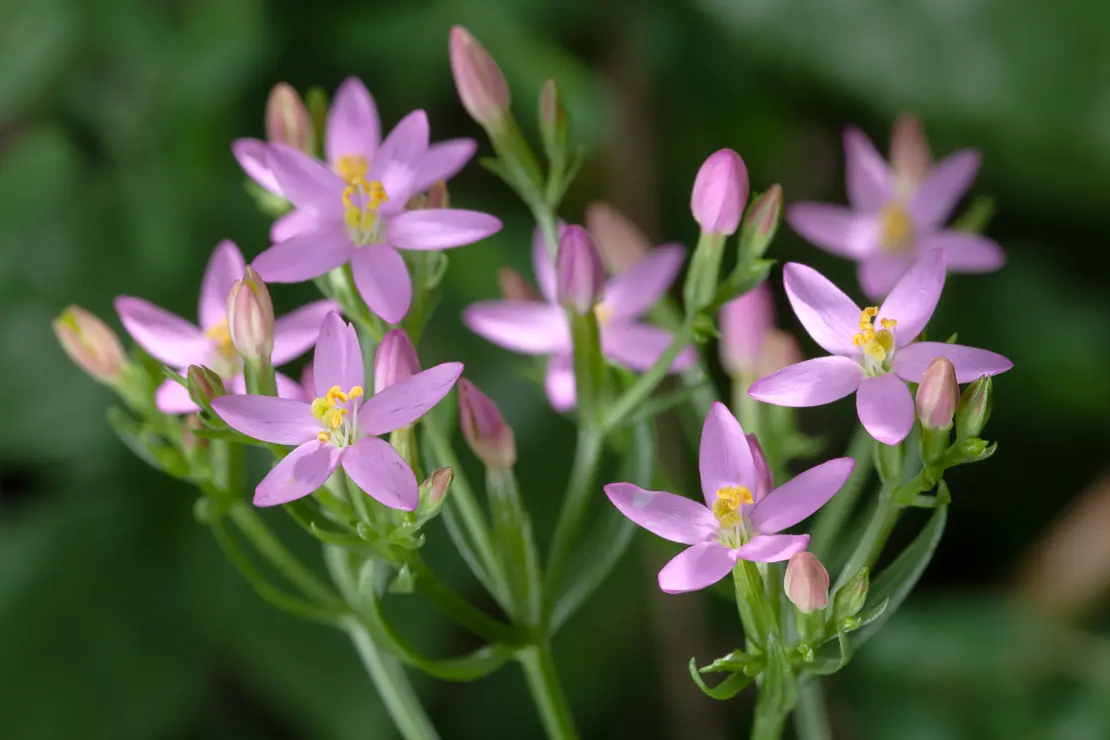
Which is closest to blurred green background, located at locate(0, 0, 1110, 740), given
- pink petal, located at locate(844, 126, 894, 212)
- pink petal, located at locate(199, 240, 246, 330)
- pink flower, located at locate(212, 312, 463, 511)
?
pink petal, located at locate(844, 126, 894, 212)

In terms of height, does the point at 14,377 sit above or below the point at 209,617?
above

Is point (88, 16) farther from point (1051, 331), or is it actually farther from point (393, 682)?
point (1051, 331)

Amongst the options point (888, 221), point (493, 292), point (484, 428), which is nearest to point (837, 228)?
point (888, 221)

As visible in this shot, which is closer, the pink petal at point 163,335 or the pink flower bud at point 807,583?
the pink flower bud at point 807,583

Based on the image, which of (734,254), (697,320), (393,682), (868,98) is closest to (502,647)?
(393,682)

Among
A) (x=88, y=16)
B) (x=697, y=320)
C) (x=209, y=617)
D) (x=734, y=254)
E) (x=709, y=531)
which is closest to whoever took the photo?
(x=709, y=531)

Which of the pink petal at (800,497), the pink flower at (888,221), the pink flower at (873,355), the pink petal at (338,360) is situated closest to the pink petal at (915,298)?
the pink flower at (873,355)

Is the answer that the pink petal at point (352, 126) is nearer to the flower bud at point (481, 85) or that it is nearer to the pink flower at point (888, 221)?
the flower bud at point (481, 85)
